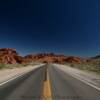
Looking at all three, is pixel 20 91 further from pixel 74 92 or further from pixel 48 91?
pixel 74 92

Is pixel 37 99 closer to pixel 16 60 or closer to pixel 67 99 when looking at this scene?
pixel 67 99

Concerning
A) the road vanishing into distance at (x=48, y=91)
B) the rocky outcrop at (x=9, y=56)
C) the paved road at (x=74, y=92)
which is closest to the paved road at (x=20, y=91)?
the road vanishing into distance at (x=48, y=91)

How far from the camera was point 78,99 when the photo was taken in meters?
8.61

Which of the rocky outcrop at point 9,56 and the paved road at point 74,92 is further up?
the rocky outcrop at point 9,56

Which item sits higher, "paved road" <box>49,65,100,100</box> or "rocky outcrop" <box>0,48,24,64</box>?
"rocky outcrop" <box>0,48,24,64</box>

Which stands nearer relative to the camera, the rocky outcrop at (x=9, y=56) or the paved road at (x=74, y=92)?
the paved road at (x=74, y=92)

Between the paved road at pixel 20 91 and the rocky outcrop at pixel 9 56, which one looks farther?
the rocky outcrop at pixel 9 56

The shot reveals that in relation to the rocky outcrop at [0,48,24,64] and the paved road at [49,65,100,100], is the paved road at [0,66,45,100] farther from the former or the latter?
the rocky outcrop at [0,48,24,64]

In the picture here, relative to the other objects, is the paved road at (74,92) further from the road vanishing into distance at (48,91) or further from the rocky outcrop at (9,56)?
the rocky outcrop at (9,56)

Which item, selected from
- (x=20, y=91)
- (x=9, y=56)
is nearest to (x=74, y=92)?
(x=20, y=91)

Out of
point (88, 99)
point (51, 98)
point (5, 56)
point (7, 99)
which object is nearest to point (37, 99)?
point (51, 98)

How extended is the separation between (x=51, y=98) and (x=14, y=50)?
479 feet

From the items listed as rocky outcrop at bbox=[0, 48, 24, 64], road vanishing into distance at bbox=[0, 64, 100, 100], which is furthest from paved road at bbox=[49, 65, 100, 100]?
rocky outcrop at bbox=[0, 48, 24, 64]

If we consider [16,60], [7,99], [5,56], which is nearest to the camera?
[7,99]
